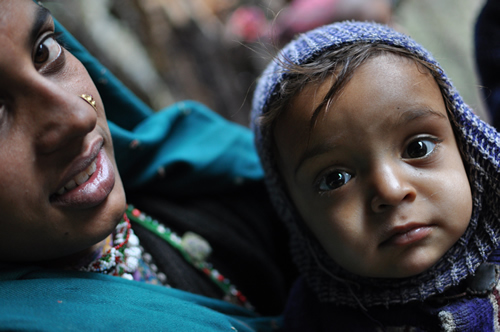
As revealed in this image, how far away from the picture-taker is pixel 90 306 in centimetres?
73

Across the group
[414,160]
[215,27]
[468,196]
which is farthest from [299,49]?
[215,27]

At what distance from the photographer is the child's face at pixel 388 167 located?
2.53ft

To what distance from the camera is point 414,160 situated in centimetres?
79

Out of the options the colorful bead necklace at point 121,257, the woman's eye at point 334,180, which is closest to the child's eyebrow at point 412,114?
the woman's eye at point 334,180

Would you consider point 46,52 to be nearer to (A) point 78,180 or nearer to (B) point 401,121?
(A) point 78,180

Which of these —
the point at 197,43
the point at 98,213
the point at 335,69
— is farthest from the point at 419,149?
the point at 197,43

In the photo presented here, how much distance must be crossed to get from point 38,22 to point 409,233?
77 cm

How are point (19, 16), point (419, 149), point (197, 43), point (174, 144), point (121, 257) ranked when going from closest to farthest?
point (19, 16) < point (419, 149) < point (121, 257) < point (174, 144) < point (197, 43)

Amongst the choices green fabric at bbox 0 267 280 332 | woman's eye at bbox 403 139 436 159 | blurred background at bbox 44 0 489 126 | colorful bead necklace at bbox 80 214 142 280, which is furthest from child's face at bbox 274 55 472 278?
blurred background at bbox 44 0 489 126

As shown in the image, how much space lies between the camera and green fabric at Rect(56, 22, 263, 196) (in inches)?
43.3

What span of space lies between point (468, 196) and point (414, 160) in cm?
13

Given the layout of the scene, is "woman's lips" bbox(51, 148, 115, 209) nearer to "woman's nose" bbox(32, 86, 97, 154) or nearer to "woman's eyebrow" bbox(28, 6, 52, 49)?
"woman's nose" bbox(32, 86, 97, 154)

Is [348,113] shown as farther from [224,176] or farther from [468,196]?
[224,176]

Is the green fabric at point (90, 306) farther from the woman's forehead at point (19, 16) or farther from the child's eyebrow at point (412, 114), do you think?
the child's eyebrow at point (412, 114)
